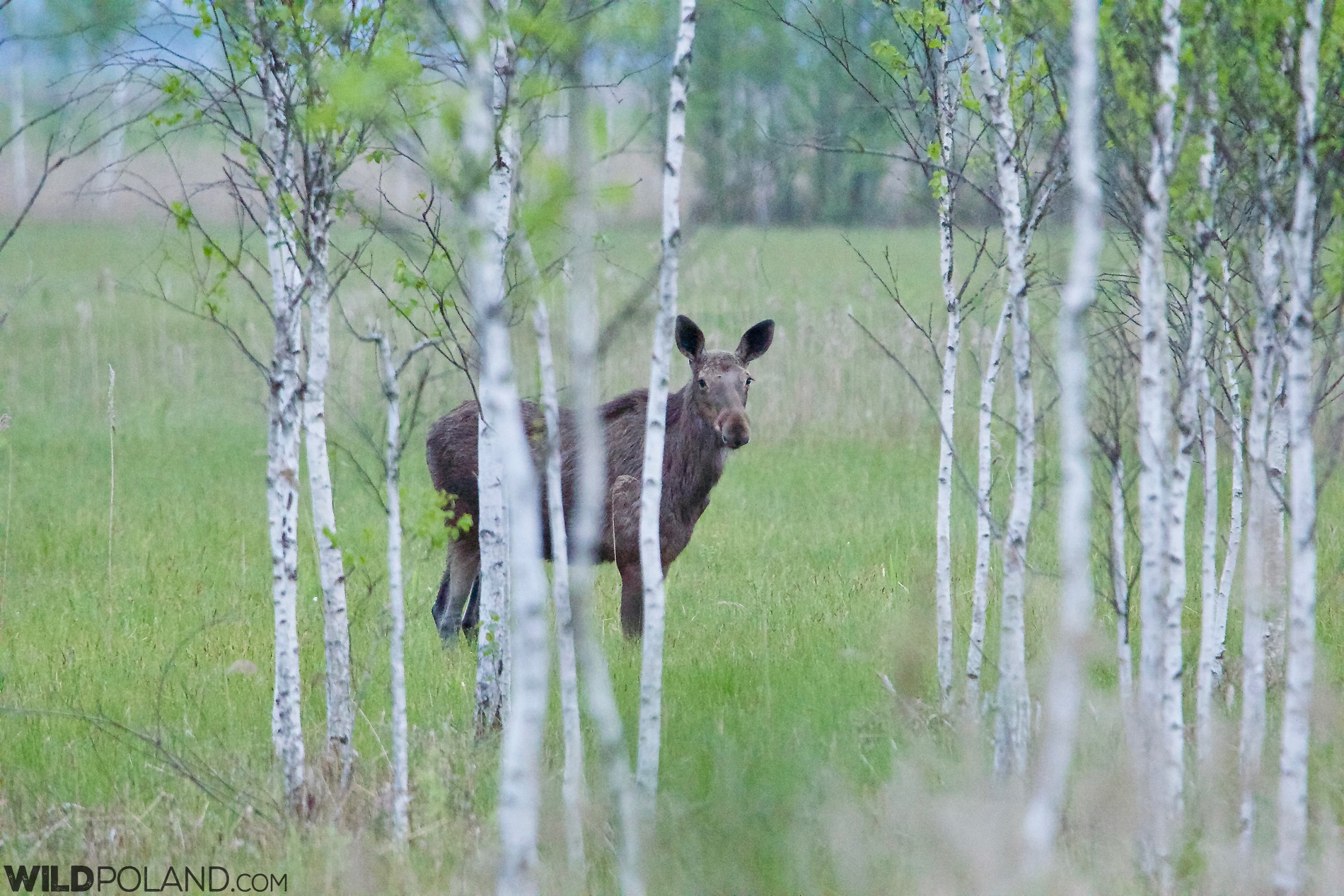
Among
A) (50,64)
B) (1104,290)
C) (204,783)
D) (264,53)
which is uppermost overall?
(50,64)

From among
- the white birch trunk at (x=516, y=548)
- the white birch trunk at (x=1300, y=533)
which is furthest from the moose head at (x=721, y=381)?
the white birch trunk at (x=516, y=548)

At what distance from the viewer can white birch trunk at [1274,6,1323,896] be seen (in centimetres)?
363

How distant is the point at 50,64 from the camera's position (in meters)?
50.3

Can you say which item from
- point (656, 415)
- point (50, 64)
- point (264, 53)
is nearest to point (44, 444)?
point (264, 53)

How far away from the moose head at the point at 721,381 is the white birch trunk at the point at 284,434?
2.89 meters

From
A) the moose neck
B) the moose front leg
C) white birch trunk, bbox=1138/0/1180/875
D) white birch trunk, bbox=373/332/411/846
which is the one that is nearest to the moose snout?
the moose neck

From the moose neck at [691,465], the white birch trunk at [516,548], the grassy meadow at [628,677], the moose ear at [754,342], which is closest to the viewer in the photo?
the white birch trunk at [516,548]

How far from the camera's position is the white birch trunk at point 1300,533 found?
11.9 ft

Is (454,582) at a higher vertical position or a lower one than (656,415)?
lower

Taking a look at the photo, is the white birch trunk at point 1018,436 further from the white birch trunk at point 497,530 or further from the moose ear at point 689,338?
the moose ear at point 689,338

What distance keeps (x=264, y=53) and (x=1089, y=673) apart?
5.02 meters

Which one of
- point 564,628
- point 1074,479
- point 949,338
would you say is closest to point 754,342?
point 949,338

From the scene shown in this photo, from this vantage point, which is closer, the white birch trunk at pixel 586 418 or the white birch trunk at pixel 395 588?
the white birch trunk at pixel 586 418

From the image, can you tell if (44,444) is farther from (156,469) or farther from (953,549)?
(953,549)
